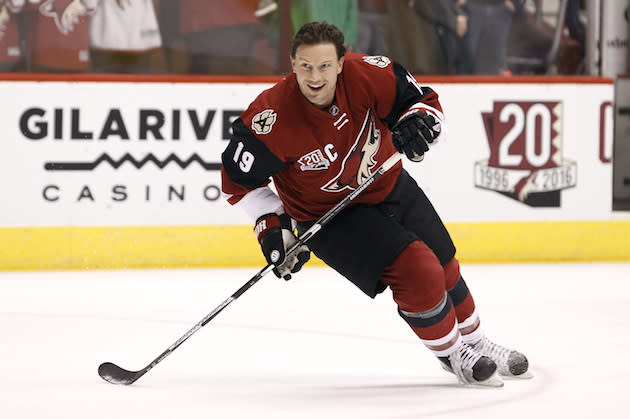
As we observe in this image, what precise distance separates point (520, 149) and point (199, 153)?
1694 mm

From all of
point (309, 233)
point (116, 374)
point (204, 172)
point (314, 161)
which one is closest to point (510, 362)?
point (309, 233)

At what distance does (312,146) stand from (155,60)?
294cm

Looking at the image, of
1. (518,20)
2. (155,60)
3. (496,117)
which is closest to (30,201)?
(155,60)

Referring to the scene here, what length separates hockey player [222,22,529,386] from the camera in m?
2.59

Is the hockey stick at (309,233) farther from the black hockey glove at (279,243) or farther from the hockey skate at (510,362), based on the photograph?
the hockey skate at (510,362)

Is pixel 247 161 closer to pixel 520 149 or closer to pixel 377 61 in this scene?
pixel 377 61

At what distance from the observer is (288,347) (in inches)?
130

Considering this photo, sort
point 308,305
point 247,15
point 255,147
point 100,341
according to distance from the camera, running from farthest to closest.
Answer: point 247,15
point 308,305
point 100,341
point 255,147

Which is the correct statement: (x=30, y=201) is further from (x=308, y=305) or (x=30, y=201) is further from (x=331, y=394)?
(x=331, y=394)

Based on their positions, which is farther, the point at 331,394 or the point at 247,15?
the point at 247,15

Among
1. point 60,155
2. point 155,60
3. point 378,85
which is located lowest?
point 60,155

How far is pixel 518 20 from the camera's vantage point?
5.60 m

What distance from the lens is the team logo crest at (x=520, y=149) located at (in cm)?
536

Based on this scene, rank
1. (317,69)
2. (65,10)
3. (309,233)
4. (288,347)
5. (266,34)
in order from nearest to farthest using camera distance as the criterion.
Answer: (317,69)
(309,233)
(288,347)
(65,10)
(266,34)
